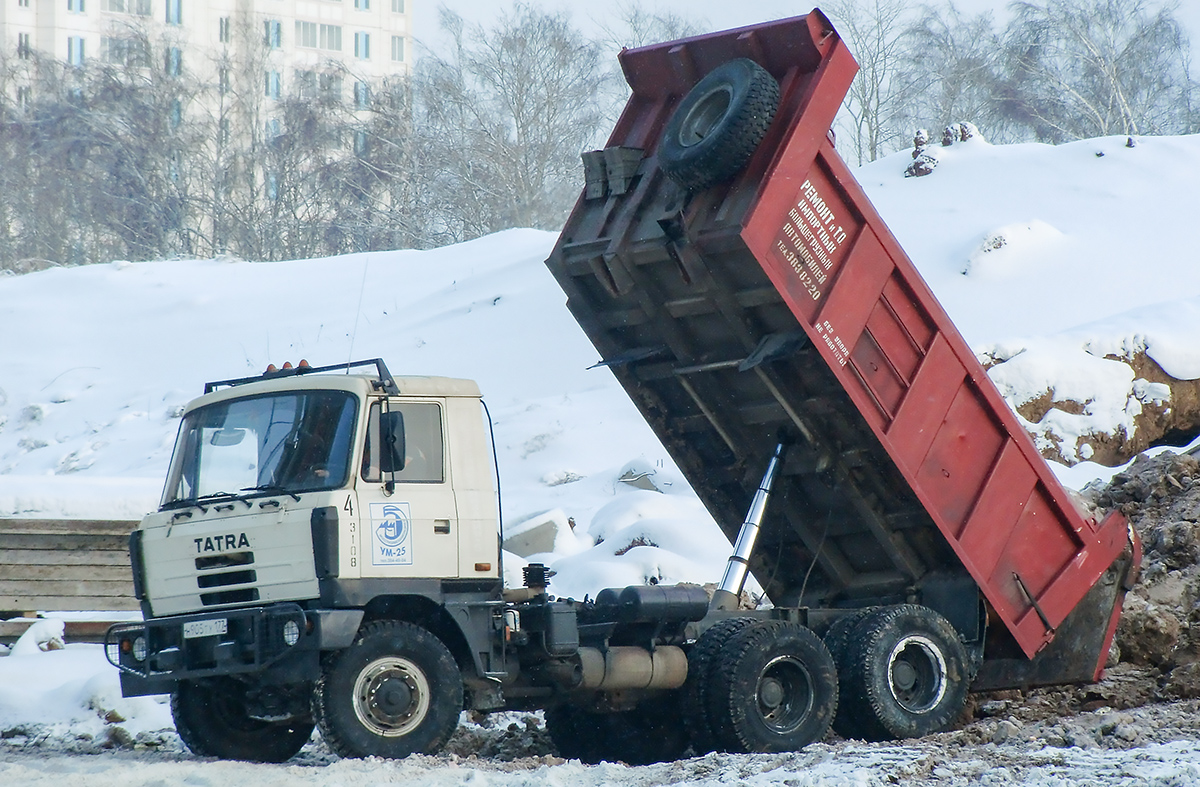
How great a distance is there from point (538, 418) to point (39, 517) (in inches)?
401

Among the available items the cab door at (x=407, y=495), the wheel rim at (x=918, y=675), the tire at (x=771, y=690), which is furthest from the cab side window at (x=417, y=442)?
the wheel rim at (x=918, y=675)

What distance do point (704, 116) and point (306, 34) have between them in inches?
3158

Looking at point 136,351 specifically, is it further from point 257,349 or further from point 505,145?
point 505,145

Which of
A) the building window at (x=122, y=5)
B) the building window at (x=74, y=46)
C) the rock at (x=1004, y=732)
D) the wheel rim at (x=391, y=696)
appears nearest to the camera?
the wheel rim at (x=391, y=696)

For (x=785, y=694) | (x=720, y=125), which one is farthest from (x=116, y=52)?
(x=785, y=694)

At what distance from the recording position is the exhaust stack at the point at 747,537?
28.1ft

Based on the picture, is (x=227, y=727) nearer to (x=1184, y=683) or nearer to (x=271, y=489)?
(x=271, y=489)

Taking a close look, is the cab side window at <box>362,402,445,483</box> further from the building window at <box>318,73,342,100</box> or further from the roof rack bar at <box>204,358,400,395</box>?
the building window at <box>318,73,342,100</box>

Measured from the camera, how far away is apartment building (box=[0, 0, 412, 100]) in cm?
6281

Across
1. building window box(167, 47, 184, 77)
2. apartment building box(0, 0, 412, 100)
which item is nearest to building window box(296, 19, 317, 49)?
apartment building box(0, 0, 412, 100)

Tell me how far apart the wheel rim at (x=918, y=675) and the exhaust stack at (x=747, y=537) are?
106cm

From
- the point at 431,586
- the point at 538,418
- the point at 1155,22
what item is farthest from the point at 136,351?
the point at 1155,22

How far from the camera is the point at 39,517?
12359mm

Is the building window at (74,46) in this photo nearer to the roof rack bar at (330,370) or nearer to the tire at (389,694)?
the roof rack bar at (330,370)
